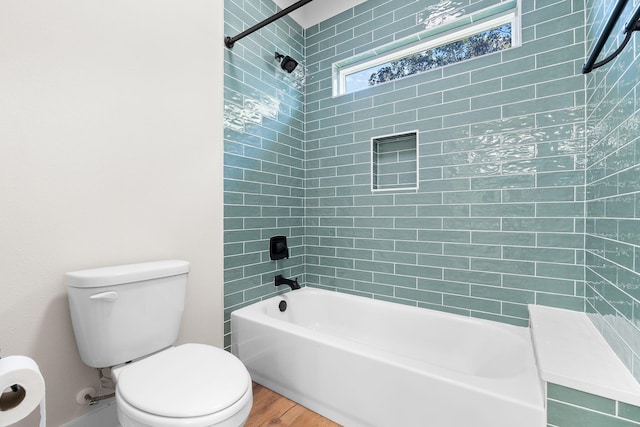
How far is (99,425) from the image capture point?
54.7 inches

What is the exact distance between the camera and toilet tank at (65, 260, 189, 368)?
46.9 inches

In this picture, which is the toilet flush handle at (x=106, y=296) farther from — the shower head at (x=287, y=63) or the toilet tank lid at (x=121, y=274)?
the shower head at (x=287, y=63)

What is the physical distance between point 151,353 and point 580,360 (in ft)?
5.88

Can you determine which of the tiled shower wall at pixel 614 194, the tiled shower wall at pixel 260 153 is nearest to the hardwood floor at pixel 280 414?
the tiled shower wall at pixel 260 153

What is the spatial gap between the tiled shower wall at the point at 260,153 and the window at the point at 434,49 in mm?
500

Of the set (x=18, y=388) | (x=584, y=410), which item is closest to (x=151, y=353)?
(x=18, y=388)

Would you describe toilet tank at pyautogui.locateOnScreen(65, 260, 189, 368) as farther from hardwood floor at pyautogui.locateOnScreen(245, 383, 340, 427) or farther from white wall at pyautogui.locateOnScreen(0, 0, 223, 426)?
hardwood floor at pyautogui.locateOnScreen(245, 383, 340, 427)

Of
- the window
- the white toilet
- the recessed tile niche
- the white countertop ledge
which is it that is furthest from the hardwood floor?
the window

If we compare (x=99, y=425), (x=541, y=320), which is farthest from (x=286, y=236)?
(x=541, y=320)

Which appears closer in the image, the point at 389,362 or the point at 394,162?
the point at 389,362

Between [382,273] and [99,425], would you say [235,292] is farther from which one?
[382,273]

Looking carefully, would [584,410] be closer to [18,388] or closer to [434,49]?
[18,388]

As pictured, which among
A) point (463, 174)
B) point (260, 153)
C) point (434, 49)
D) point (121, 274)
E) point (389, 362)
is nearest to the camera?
point (121, 274)

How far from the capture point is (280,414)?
1604 millimetres
